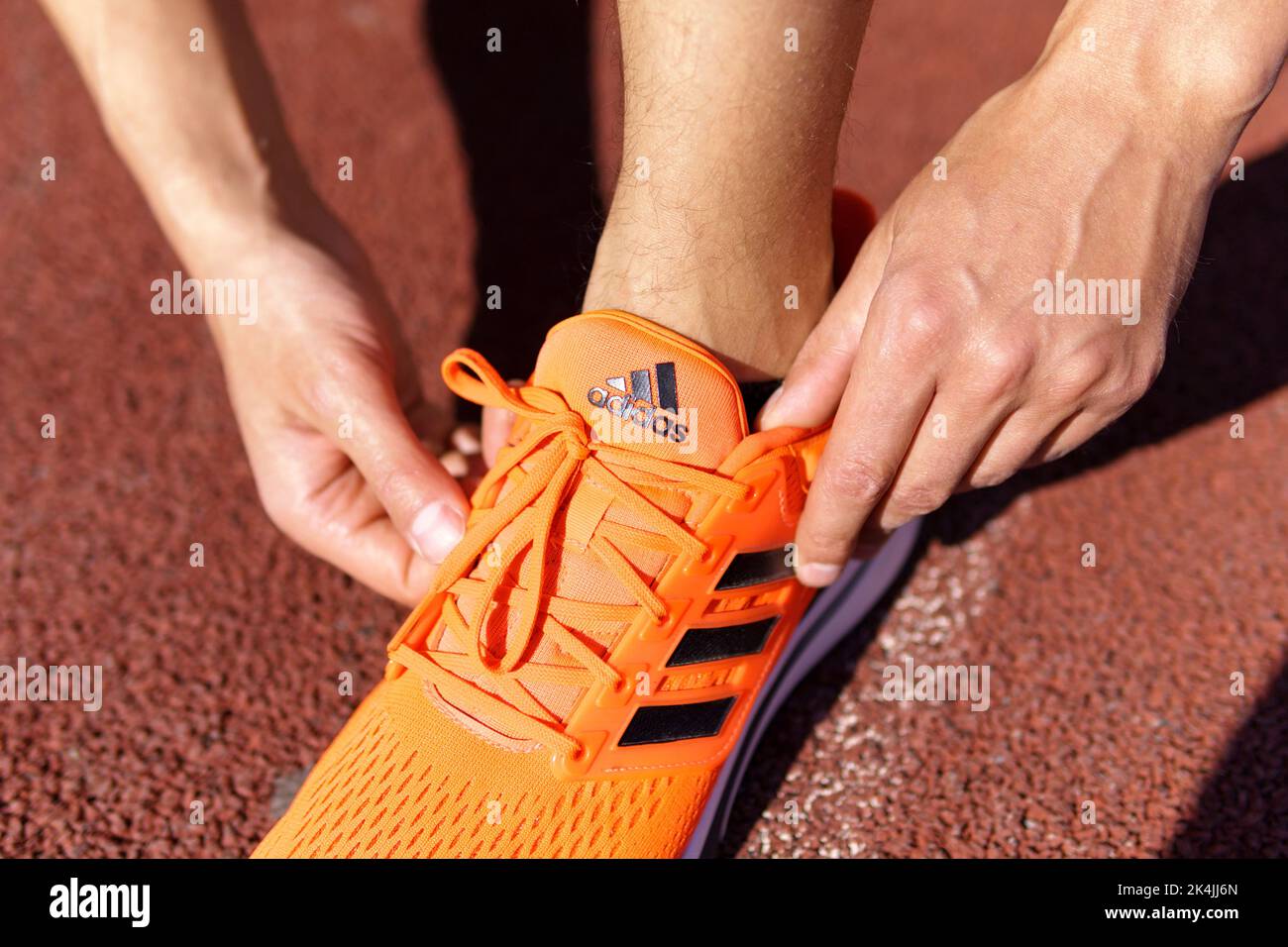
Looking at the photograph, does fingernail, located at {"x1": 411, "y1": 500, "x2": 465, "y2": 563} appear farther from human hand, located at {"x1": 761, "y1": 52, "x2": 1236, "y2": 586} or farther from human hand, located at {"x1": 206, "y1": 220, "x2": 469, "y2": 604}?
human hand, located at {"x1": 761, "y1": 52, "x2": 1236, "y2": 586}

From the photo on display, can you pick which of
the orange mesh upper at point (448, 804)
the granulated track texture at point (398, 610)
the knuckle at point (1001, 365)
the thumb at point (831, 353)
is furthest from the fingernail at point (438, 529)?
the knuckle at point (1001, 365)

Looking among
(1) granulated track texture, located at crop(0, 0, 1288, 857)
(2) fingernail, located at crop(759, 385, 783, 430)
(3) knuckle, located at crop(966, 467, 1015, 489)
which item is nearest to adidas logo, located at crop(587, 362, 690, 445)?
(2) fingernail, located at crop(759, 385, 783, 430)

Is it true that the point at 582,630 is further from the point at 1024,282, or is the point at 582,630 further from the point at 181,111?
the point at 181,111

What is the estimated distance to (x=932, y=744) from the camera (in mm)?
1554

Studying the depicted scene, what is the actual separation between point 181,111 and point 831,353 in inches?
39.1

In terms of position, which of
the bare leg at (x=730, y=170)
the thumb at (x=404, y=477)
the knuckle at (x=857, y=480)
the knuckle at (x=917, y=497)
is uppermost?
the bare leg at (x=730, y=170)

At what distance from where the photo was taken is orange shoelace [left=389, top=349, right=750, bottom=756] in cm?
131

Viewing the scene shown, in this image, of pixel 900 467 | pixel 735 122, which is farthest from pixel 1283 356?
pixel 735 122

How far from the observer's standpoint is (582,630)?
1334mm

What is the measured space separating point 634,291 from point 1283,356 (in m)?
1.37

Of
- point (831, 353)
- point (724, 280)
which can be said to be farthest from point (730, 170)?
point (831, 353)

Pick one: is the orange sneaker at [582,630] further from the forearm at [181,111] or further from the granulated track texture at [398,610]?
the forearm at [181,111]

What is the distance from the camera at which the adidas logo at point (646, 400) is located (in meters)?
1.30

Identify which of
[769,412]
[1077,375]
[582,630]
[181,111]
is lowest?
[582,630]
